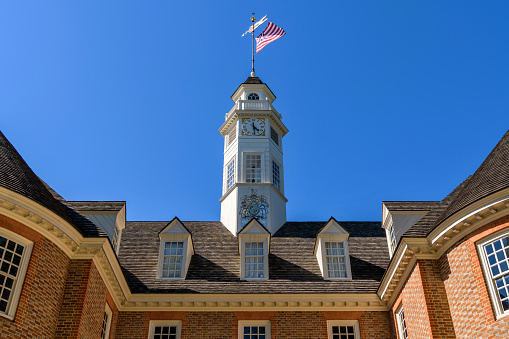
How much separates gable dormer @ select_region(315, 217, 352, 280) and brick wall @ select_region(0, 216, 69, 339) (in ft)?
35.2

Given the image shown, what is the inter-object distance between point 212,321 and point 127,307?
334 centimetres

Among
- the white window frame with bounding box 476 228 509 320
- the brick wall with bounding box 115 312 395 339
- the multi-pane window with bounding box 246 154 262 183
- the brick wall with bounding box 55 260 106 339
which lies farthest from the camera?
the multi-pane window with bounding box 246 154 262 183

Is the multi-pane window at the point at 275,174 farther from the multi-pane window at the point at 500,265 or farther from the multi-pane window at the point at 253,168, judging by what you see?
the multi-pane window at the point at 500,265

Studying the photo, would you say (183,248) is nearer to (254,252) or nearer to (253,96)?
(254,252)

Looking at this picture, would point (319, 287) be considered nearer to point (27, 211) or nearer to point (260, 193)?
point (260, 193)

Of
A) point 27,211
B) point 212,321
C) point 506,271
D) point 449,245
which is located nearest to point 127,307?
point 212,321

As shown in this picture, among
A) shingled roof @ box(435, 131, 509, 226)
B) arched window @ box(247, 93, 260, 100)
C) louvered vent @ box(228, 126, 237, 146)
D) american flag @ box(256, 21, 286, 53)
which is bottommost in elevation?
shingled roof @ box(435, 131, 509, 226)

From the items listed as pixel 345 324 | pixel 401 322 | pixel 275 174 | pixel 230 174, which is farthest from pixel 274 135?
pixel 401 322

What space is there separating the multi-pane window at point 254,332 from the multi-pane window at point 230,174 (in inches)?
418

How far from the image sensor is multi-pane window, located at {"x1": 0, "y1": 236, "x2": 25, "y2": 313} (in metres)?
13.6

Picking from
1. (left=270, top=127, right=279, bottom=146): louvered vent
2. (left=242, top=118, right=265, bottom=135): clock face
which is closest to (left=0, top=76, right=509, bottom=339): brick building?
(left=242, top=118, right=265, bottom=135): clock face

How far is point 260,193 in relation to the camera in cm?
2758

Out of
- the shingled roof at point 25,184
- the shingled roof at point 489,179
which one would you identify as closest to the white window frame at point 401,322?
the shingled roof at point 489,179

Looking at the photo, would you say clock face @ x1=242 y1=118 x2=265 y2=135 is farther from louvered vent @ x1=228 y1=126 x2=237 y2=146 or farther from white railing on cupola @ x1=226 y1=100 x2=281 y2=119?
white railing on cupola @ x1=226 y1=100 x2=281 y2=119
